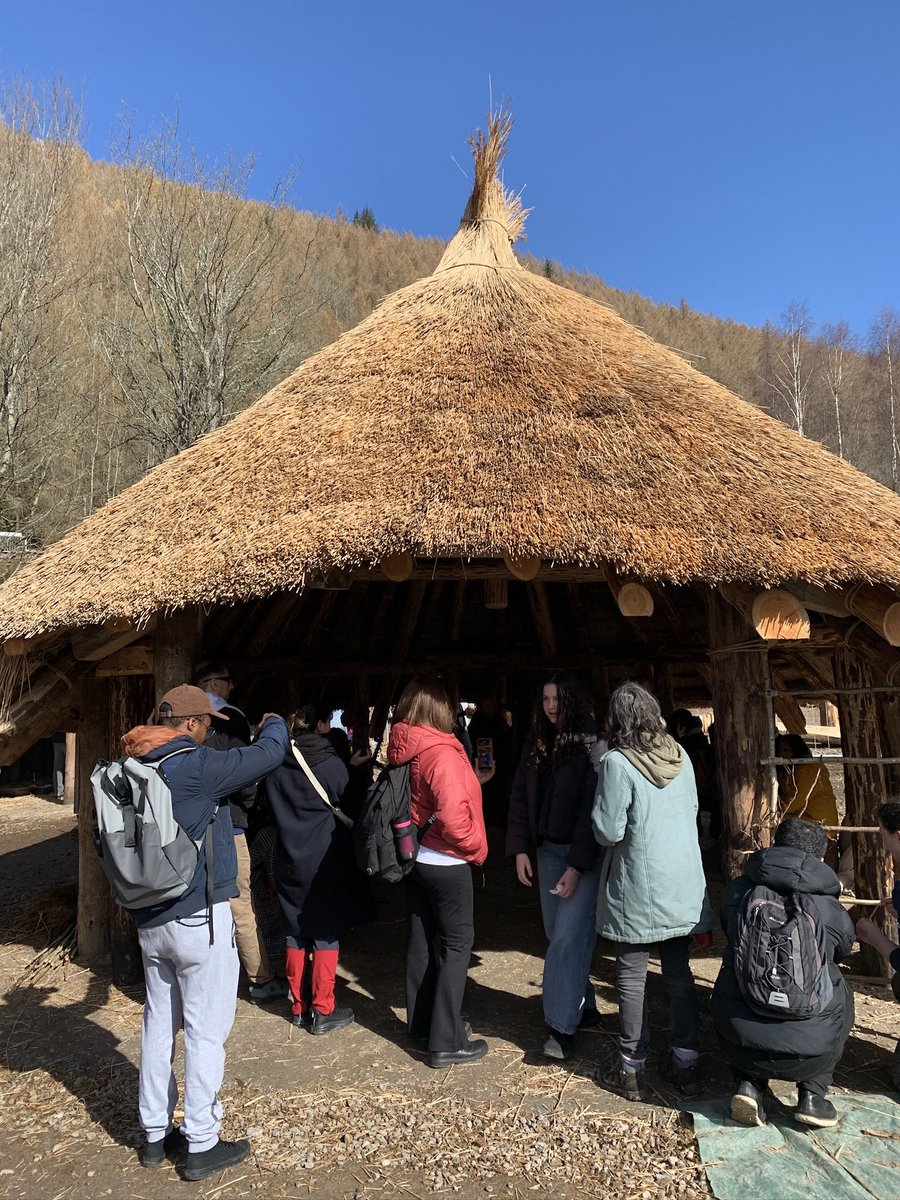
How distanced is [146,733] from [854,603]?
3.66 metres

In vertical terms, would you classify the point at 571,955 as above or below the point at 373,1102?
above

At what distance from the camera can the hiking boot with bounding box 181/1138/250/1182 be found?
9.48 ft

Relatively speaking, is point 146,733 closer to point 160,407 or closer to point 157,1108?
point 157,1108

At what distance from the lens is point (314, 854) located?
4172 millimetres

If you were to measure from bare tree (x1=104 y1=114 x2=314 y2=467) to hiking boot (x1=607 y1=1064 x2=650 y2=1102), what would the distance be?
629 inches

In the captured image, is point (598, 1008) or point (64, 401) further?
point (64, 401)

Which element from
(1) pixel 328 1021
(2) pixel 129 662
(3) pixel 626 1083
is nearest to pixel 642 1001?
(3) pixel 626 1083

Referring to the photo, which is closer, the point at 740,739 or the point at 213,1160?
the point at 213,1160

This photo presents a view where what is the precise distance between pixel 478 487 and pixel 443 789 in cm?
164

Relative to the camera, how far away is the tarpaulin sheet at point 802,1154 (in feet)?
8.80

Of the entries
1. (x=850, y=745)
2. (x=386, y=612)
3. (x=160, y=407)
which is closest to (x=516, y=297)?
(x=386, y=612)

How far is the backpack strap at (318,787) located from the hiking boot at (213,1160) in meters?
1.51

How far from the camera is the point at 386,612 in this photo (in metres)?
8.13

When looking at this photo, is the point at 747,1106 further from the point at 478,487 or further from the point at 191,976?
the point at 478,487
